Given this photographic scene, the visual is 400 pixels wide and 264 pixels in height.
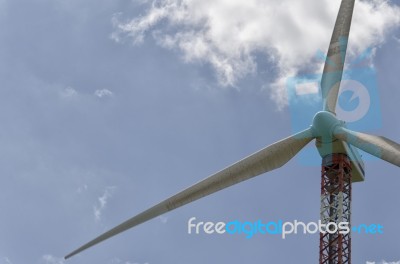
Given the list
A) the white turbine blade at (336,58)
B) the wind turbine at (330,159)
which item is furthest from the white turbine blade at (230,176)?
the white turbine blade at (336,58)

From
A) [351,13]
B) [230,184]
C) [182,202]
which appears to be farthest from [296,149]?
[351,13]

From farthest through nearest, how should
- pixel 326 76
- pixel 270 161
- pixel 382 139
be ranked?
1. pixel 326 76
2. pixel 270 161
3. pixel 382 139

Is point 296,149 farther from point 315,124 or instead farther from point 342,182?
point 342,182

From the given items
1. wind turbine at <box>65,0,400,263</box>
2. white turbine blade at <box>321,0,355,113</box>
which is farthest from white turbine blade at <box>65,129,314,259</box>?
white turbine blade at <box>321,0,355,113</box>

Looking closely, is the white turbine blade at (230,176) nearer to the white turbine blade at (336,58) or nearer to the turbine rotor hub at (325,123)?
the turbine rotor hub at (325,123)

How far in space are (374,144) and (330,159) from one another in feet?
35.7

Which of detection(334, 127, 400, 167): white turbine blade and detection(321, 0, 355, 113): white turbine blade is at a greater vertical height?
detection(321, 0, 355, 113): white turbine blade

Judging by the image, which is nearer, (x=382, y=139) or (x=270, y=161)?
(x=382, y=139)

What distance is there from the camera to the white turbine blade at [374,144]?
5778cm

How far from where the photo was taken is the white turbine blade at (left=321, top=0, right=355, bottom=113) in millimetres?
68250

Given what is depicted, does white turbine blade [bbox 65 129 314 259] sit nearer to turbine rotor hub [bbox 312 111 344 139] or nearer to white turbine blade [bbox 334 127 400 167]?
turbine rotor hub [bbox 312 111 344 139]

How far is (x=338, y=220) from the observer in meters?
71.8

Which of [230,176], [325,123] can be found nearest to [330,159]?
[325,123]

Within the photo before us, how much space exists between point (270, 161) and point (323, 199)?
35.6 ft
